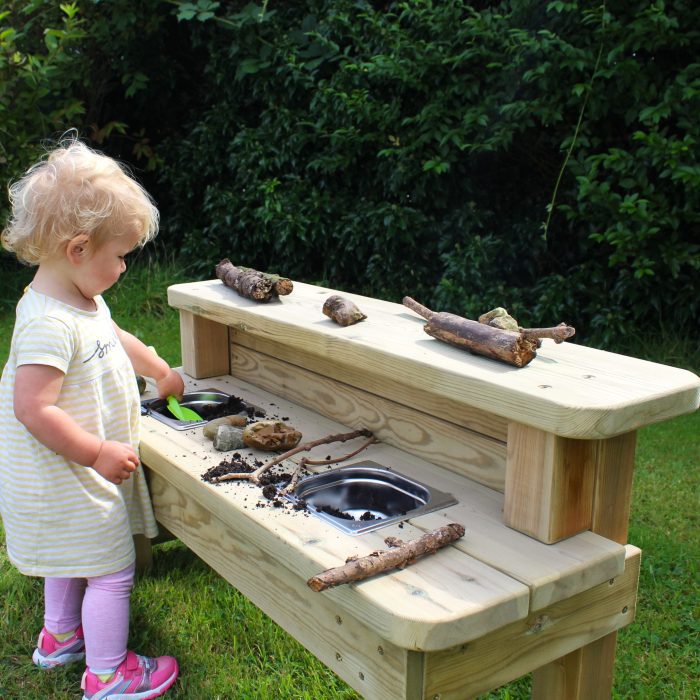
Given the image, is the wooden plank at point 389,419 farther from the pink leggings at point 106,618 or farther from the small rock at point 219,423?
the pink leggings at point 106,618

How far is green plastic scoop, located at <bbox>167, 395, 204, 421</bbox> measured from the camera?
2527 millimetres

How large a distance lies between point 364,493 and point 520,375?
563 mm

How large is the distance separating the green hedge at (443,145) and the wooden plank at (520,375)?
8.94 ft

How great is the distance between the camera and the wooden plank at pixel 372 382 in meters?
1.92

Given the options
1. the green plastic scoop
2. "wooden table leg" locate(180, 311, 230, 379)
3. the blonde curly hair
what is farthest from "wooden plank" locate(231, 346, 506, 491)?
the blonde curly hair

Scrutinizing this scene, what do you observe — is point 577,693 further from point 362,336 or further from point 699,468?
point 699,468

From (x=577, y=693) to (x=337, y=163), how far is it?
14.4ft

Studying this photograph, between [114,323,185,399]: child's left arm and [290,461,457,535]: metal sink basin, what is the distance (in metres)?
0.87

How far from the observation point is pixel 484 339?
1.86 m

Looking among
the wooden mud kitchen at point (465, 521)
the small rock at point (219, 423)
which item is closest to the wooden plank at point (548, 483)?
the wooden mud kitchen at point (465, 521)

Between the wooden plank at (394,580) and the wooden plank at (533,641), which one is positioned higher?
the wooden plank at (394,580)

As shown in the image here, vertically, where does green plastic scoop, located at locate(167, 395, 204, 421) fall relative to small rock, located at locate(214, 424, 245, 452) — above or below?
below

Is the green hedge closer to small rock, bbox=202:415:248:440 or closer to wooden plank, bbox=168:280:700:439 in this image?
wooden plank, bbox=168:280:700:439

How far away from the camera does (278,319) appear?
7.64 feet
